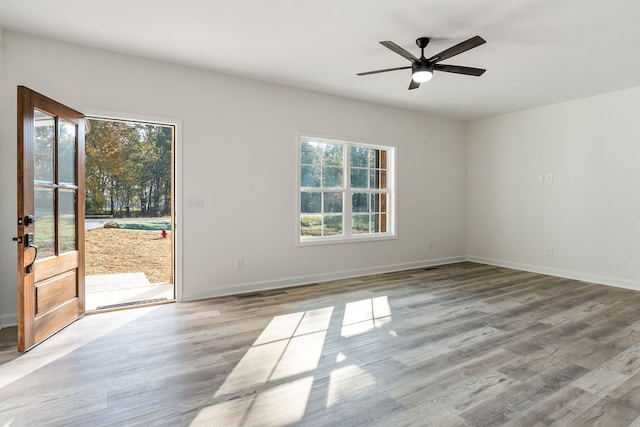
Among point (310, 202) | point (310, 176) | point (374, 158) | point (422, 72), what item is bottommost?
point (310, 202)

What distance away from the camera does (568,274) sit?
541 centimetres

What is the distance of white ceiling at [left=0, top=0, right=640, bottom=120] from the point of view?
9.21ft

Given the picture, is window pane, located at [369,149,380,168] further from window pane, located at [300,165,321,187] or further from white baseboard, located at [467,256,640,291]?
white baseboard, located at [467,256,640,291]

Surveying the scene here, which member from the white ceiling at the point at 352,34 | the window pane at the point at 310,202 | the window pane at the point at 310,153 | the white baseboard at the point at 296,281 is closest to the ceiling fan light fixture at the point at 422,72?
the white ceiling at the point at 352,34

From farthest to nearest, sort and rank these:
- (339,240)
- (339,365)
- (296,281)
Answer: (339,240) < (296,281) < (339,365)

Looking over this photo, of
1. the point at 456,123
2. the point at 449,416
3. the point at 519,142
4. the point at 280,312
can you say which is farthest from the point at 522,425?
the point at 456,123

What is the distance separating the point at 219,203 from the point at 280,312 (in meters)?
1.56

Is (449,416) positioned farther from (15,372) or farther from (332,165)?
(332,165)

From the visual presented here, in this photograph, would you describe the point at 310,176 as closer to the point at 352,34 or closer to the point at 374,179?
the point at 374,179

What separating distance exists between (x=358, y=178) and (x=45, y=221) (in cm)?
410

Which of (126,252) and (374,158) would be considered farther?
(126,252)

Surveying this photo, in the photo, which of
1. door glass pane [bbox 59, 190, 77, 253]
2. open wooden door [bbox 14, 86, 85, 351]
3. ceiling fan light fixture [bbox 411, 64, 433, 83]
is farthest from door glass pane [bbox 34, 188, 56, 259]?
ceiling fan light fixture [bbox 411, 64, 433, 83]

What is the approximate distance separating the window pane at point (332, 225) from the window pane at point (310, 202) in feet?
0.70

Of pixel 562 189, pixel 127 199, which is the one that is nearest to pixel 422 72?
pixel 562 189
